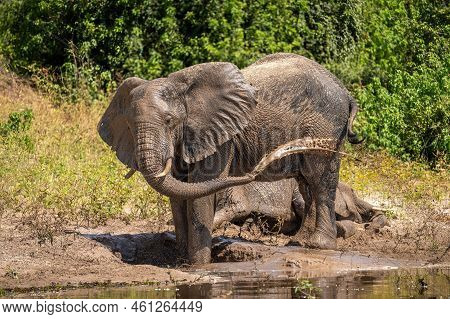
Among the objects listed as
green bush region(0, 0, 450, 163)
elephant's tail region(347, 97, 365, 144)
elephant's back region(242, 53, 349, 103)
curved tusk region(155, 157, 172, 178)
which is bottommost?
curved tusk region(155, 157, 172, 178)

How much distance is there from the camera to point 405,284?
923 centimetres

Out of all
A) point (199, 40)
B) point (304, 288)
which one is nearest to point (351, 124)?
point (304, 288)

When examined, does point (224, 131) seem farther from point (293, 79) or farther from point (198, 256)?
point (198, 256)

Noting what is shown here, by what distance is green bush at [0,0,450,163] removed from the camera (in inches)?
678

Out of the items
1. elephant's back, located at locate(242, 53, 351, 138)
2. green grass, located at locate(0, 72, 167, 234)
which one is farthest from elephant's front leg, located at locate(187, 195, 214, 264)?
green grass, located at locate(0, 72, 167, 234)

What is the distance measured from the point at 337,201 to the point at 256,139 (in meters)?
1.87

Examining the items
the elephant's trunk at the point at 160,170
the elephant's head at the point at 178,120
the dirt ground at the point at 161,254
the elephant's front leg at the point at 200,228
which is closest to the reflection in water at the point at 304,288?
the dirt ground at the point at 161,254

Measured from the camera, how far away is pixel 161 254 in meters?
10.8

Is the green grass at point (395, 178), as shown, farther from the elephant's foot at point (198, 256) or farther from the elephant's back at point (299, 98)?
the elephant's foot at point (198, 256)

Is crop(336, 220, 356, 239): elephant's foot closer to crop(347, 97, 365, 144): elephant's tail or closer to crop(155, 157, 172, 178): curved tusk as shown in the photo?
crop(347, 97, 365, 144): elephant's tail

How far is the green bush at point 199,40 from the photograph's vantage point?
56.5 feet

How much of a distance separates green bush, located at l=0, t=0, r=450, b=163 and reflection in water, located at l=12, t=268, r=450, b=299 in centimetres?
691

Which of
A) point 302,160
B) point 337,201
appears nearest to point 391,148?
point 337,201

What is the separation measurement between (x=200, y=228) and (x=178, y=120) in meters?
1.00
